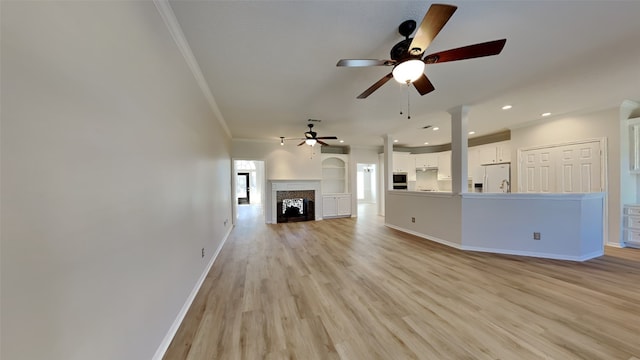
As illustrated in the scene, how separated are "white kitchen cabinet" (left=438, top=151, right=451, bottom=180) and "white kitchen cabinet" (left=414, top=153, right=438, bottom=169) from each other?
15 cm

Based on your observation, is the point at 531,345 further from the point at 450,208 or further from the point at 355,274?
the point at 450,208

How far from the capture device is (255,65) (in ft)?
7.91

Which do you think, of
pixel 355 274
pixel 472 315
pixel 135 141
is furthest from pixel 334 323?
pixel 135 141

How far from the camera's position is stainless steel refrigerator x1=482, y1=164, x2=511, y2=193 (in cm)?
545

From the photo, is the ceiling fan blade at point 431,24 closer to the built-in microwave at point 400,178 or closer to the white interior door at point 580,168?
the white interior door at point 580,168

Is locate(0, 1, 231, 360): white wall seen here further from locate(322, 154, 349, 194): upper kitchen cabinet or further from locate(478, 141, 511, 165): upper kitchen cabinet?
locate(478, 141, 511, 165): upper kitchen cabinet

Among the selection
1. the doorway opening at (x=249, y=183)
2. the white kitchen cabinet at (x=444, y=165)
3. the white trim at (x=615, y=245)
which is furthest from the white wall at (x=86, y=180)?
the doorway opening at (x=249, y=183)

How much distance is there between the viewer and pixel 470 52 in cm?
166

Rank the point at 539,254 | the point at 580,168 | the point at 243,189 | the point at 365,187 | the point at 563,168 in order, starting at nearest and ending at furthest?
the point at 539,254 → the point at 580,168 → the point at 563,168 → the point at 365,187 → the point at 243,189

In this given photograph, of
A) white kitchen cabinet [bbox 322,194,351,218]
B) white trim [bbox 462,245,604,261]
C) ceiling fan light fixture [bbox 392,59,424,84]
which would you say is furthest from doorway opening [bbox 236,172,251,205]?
ceiling fan light fixture [bbox 392,59,424,84]

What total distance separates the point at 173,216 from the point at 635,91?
650 centimetres

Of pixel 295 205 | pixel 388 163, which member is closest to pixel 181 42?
pixel 388 163

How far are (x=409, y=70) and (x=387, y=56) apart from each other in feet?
2.20

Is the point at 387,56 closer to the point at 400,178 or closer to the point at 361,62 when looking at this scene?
the point at 361,62
